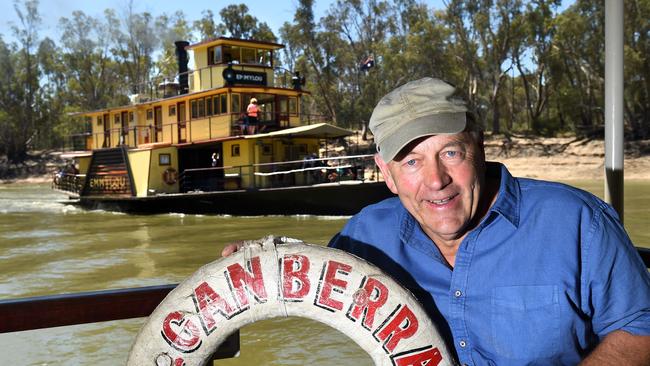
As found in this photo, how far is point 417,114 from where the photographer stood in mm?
1664

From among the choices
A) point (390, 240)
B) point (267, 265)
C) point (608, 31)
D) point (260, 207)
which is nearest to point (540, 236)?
point (390, 240)

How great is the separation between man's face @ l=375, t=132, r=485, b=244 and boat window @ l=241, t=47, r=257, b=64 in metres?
16.4

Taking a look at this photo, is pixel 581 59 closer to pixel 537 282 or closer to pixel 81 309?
pixel 537 282

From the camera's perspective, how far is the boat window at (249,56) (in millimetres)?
17672

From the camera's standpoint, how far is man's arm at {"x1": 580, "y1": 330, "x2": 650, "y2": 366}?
1482 millimetres

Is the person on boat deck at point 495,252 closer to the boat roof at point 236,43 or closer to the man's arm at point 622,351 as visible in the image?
the man's arm at point 622,351

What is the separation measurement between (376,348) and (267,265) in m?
0.32

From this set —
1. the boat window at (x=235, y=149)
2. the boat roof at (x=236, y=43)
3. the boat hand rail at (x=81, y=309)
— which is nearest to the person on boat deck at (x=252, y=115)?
the boat window at (x=235, y=149)

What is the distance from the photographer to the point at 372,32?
41.3 m

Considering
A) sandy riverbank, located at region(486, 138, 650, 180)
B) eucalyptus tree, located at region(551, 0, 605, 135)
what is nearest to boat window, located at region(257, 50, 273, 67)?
sandy riverbank, located at region(486, 138, 650, 180)

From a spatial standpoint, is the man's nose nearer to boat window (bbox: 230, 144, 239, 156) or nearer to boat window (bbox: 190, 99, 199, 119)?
boat window (bbox: 230, 144, 239, 156)

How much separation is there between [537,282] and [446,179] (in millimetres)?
333

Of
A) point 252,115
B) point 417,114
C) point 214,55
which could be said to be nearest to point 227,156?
point 252,115

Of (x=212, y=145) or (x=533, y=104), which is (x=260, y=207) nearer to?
(x=212, y=145)
